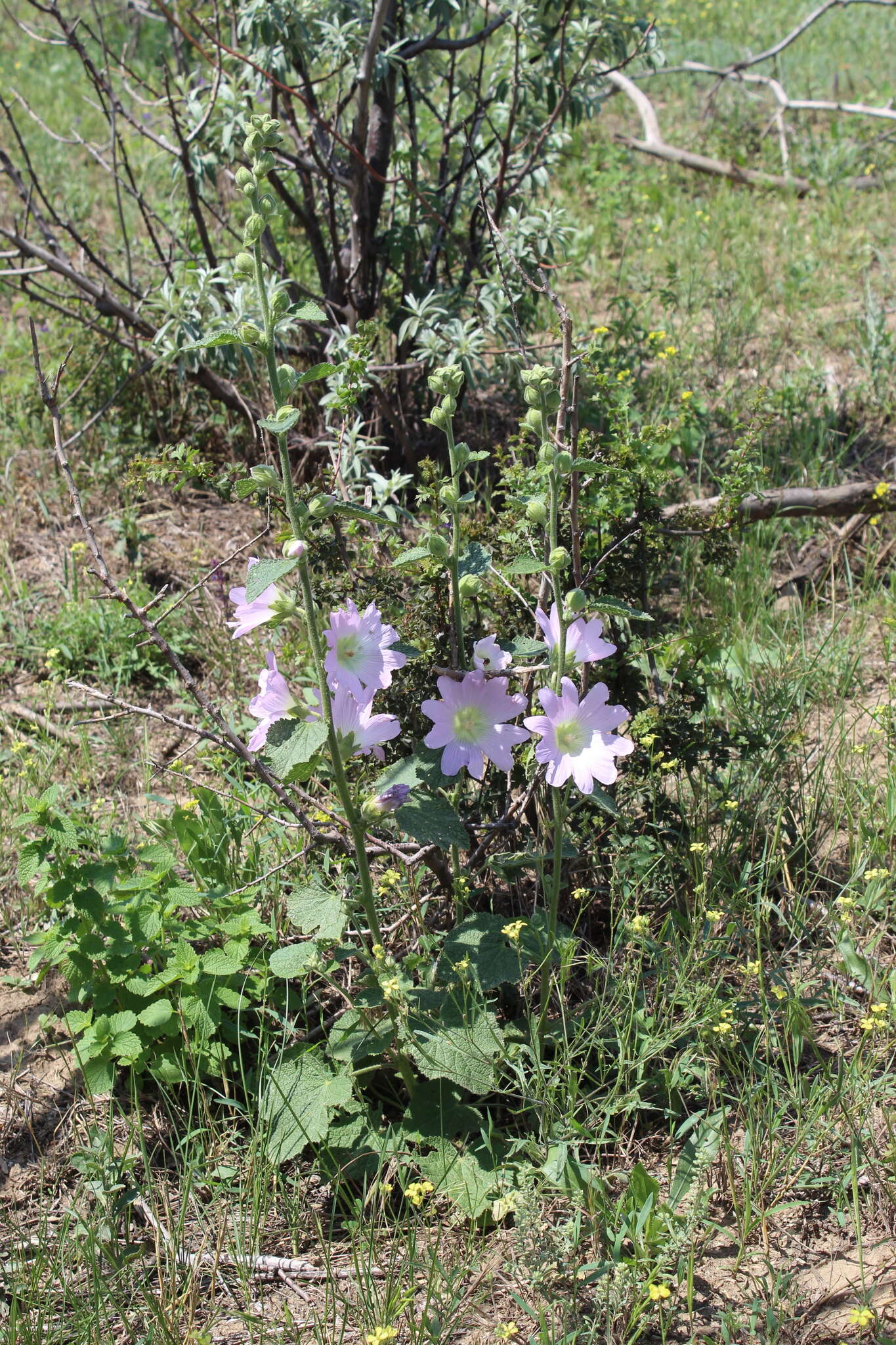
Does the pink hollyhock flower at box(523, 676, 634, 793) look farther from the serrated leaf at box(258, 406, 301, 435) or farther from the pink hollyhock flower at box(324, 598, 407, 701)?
the serrated leaf at box(258, 406, 301, 435)

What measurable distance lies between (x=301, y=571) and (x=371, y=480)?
1.75 meters

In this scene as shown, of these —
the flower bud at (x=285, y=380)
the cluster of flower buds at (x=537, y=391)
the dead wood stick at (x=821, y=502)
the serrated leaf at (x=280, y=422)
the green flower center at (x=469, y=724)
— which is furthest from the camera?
the dead wood stick at (x=821, y=502)

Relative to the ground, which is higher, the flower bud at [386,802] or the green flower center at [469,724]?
the green flower center at [469,724]

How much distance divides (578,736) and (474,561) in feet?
1.17

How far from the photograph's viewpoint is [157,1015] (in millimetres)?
2047

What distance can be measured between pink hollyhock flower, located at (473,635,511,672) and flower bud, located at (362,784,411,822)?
26cm

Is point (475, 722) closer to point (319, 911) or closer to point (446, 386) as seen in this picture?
point (319, 911)

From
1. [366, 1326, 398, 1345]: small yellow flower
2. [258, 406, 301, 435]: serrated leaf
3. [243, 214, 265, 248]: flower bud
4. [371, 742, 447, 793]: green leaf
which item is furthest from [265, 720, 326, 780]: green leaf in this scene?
[366, 1326, 398, 1345]: small yellow flower

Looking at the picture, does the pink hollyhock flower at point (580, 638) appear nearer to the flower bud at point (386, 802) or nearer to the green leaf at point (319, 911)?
the flower bud at point (386, 802)

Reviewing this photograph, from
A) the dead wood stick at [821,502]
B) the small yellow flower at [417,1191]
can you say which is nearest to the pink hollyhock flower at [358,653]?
the small yellow flower at [417,1191]

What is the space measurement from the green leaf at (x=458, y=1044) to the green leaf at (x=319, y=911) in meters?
0.22

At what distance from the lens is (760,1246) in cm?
185

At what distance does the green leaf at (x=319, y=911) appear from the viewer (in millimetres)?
1772

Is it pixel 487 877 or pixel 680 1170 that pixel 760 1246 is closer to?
pixel 680 1170
